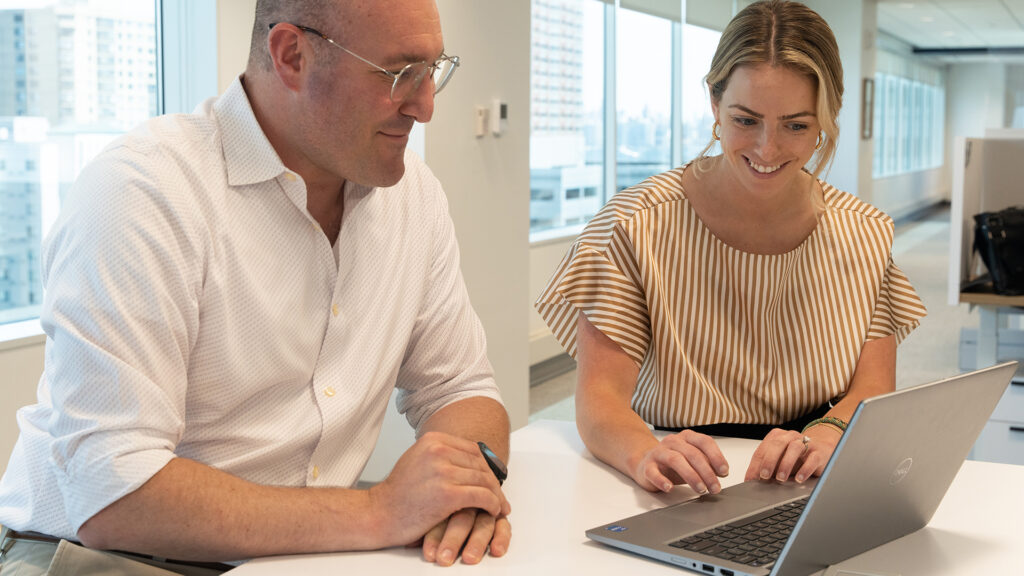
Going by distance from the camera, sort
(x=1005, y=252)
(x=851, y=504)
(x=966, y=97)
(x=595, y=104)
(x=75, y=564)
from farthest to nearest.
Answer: (x=966, y=97) → (x=595, y=104) → (x=1005, y=252) → (x=75, y=564) → (x=851, y=504)

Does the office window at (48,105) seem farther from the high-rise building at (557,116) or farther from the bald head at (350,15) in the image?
the high-rise building at (557,116)

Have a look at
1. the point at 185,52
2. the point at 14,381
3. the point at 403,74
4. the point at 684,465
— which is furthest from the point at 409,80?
the point at 185,52

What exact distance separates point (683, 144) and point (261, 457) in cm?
744

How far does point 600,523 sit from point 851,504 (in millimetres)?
291

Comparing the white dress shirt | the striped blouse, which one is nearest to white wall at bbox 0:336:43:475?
the white dress shirt

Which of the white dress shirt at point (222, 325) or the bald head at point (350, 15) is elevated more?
the bald head at point (350, 15)

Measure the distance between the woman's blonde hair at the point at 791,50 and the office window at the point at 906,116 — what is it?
1290 cm

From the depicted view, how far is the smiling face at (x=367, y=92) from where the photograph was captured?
1.26m

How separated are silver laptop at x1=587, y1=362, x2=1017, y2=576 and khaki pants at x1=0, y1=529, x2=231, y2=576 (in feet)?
1.56

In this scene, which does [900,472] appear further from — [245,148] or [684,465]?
[245,148]

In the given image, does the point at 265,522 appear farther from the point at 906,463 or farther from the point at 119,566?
the point at 906,463

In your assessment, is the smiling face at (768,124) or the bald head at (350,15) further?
the smiling face at (768,124)

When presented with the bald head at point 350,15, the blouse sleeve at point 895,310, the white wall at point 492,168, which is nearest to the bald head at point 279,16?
the bald head at point 350,15

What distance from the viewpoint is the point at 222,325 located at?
121cm
